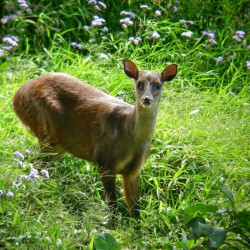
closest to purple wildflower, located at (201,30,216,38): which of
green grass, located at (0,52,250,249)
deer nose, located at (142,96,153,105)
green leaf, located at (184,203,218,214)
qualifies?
green grass, located at (0,52,250,249)

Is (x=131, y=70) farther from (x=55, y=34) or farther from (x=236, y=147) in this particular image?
(x=55, y=34)

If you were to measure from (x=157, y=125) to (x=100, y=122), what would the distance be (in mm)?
1041

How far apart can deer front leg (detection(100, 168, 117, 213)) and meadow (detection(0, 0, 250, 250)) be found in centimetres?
11

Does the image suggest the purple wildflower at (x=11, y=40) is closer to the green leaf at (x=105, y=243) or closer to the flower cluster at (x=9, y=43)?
the flower cluster at (x=9, y=43)

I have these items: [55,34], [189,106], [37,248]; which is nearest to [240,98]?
[189,106]

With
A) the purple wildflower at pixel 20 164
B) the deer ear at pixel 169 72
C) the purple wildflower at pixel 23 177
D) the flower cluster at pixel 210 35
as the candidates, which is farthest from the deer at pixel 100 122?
the flower cluster at pixel 210 35

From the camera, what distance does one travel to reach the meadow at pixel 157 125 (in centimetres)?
648

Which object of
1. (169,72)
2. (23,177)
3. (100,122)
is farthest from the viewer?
(100,122)

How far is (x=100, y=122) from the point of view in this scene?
7.63 metres

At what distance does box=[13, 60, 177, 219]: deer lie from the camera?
7.28m

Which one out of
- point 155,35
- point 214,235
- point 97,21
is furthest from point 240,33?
point 214,235

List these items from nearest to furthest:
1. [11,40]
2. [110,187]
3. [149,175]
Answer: [110,187]
[149,175]
[11,40]

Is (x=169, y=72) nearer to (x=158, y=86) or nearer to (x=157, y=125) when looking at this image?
(x=158, y=86)

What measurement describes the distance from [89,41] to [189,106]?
58.8 inches
